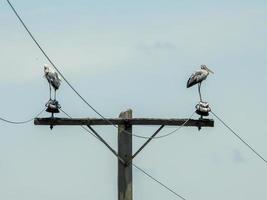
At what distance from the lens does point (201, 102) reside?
25078 mm

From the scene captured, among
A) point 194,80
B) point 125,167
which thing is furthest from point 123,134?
point 194,80

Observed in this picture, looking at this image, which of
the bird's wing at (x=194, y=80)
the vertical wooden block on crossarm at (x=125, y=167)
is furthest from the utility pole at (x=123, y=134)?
the bird's wing at (x=194, y=80)

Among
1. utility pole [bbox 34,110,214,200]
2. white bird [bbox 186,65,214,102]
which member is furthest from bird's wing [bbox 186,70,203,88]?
utility pole [bbox 34,110,214,200]

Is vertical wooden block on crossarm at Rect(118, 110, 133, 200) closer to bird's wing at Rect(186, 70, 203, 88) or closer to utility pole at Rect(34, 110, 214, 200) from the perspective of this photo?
utility pole at Rect(34, 110, 214, 200)

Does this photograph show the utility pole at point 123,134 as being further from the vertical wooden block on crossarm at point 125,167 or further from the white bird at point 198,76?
the white bird at point 198,76

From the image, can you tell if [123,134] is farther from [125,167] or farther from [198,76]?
[198,76]

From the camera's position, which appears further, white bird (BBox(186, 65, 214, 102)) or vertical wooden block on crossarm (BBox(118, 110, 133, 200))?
white bird (BBox(186, 65, 214, 102))

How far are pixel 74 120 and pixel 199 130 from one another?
264 centimetres

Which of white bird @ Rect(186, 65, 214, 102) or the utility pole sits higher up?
white bird @ Rect(186, 65, 214, 102)

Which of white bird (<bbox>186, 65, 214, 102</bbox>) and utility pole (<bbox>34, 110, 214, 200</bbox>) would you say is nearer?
utility pole (<bbox>34, 110, 214, 200</bbox>)

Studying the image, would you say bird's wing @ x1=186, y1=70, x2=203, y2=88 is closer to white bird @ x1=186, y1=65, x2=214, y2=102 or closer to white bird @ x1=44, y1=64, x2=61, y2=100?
white bird @ x1=186, y1=65, x2=214, y2=102

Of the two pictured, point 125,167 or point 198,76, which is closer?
point 125,167

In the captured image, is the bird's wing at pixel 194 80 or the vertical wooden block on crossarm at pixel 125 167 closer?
the vertical wooden block on crossarm at pixel 125 167

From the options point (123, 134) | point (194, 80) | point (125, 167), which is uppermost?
point (194, 80)
